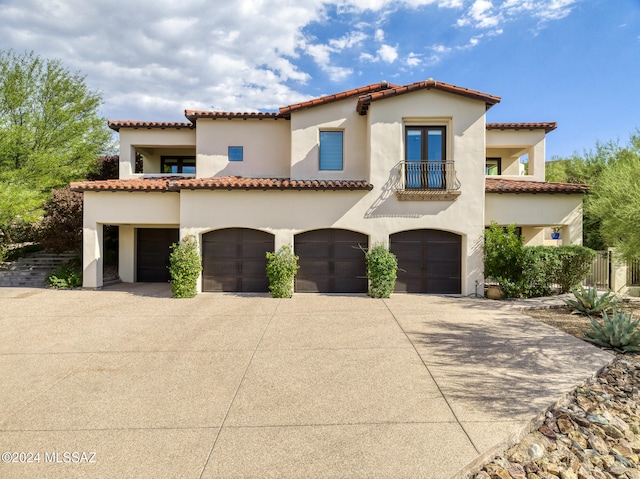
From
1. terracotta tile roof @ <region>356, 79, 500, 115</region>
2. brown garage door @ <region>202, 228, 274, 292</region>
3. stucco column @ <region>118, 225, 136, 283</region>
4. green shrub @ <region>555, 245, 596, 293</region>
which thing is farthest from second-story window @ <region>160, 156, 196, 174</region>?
green shrub @ <region>555, 245, 596, 293</region>

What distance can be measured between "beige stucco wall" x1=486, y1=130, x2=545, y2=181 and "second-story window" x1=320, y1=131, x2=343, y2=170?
24.4 feet

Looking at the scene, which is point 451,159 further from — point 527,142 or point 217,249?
point 217,249

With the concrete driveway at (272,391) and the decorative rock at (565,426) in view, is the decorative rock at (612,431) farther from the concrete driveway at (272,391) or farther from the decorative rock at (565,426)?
the concrete driveway at (272,391)

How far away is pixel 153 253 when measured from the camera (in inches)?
648

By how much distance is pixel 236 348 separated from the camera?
6859 millimetres

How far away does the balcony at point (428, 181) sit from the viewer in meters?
12.7

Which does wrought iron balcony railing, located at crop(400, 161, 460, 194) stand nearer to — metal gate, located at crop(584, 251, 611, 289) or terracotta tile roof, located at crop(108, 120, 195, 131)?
metal gate, located at crop(584, 251, 611, 289)

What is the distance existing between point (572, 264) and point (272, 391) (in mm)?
12475

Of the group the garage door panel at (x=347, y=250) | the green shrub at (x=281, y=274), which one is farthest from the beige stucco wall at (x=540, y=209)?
the green shrub at (x=281, y=274)

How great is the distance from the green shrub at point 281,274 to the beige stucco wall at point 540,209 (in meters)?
8.09

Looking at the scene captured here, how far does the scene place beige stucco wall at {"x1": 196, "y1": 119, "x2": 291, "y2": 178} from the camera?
49.8 ft

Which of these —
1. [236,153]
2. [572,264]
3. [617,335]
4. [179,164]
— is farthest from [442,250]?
[179,164]

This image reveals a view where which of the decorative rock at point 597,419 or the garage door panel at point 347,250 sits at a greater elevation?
the garage door panel at point 347,250

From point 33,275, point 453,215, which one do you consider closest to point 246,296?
point 453,215
